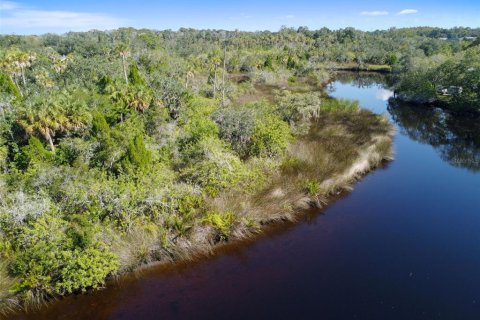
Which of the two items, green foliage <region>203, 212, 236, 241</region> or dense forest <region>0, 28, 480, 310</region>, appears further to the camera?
green foliage <region>203, 212, 236, 241</region>

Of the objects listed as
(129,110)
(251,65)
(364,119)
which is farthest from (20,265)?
(251,65)

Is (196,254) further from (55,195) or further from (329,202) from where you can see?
(329,202)

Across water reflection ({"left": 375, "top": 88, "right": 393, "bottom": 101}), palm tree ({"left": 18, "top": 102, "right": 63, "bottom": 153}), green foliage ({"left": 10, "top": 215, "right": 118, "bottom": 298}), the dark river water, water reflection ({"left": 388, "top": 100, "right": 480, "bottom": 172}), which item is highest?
water reflection ({"left": 375, "top": 88, "right": 393, "bottom": 101})

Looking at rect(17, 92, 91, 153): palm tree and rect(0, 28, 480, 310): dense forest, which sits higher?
rect(17, 92, 91, 153): palm tree

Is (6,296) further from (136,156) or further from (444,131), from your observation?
(444,131)

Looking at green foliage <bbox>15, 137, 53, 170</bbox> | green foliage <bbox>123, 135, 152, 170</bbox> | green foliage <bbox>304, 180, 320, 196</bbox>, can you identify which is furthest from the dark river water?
green foliage <bbox>15, 137, 53, 170</bbox>

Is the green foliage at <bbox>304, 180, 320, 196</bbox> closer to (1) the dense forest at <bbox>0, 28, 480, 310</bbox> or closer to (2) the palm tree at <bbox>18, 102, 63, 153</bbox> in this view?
(1) the dense forest at <bbox>0, 28, 480, 310</bbox>

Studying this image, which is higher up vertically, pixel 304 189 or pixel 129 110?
pixel 129 110
